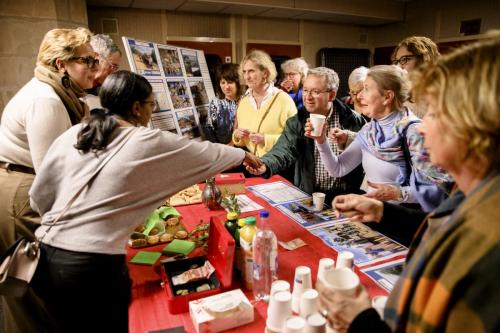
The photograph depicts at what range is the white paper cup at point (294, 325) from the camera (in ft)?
3.00

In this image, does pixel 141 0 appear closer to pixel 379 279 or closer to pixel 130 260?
pixel 130 260

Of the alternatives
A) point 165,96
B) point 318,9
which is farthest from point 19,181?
point 318,9

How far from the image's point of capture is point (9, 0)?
3184 mm

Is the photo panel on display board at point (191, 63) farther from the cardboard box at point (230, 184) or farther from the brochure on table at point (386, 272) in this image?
the brochure on table at point (386, 272)

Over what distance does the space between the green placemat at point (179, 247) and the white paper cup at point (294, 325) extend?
2.45ft

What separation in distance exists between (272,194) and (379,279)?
1089 mm

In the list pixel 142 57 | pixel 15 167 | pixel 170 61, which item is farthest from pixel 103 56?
pixel 15 167

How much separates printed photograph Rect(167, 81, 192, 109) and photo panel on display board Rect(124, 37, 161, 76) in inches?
7.5

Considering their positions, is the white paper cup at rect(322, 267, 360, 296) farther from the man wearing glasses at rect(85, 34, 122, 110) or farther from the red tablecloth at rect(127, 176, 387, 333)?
the man wearing glasses at rect(85, 34, 122, 110)

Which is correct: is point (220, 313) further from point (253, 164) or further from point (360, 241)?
point (253, 164)

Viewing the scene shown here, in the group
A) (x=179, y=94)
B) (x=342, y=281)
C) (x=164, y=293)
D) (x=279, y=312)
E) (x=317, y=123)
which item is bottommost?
(x=164, y=293)

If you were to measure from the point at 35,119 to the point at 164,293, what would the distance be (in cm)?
109

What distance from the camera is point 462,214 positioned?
607mm

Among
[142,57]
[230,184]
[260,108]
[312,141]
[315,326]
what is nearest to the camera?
[315,326]
